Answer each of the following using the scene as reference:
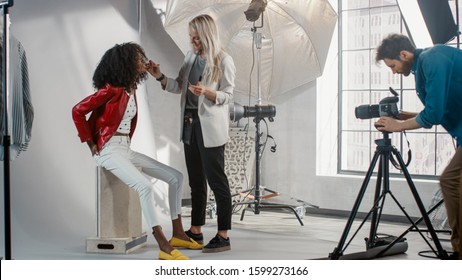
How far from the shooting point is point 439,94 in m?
2.91

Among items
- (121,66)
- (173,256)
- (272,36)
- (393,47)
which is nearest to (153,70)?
(121,66)

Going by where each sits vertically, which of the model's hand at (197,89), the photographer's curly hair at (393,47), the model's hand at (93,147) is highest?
the photographer's curly hair at (393,47)

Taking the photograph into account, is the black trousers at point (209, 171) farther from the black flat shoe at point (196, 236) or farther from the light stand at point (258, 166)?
the light stand at point (258, 166)

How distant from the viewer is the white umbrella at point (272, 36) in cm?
348

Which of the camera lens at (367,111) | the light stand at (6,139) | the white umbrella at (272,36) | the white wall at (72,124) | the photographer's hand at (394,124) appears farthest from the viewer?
the white umbrella at (272,36)

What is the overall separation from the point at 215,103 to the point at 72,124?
0.85 m

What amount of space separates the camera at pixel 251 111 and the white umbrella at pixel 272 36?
0.23 feet

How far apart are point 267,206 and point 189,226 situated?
0.54 meters

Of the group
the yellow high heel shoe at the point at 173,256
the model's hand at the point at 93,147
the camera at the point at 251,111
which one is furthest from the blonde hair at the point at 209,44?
the yellow high heel shoe at the point at 173,256

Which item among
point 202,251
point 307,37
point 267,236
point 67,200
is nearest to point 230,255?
point 202,251

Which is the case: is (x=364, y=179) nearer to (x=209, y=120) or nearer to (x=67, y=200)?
(x=209, y=120)

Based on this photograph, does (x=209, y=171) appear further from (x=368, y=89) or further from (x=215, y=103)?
(x=368, y=89)

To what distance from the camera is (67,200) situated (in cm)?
342

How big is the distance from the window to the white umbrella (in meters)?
0.13
